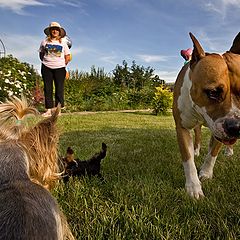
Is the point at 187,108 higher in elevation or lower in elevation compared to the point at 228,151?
higher

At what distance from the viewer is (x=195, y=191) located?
2.91m

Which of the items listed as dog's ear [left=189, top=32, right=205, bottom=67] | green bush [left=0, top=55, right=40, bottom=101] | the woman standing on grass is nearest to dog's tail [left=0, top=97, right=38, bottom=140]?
dog's ear [left=189, top=32, right=205, bottom=67]

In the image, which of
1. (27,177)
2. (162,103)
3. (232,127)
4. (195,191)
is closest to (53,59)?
(195,191)

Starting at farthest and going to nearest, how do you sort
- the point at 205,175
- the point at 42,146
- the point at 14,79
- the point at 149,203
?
the point at 14,79 < the point at 205,175 < the point at 149,203 < the point at 42,146

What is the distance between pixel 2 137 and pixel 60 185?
0.94 meters

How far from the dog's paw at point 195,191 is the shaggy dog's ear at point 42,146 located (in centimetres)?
131

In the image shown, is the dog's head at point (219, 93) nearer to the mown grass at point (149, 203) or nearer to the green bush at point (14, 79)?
the mown grass at point (149, 203)

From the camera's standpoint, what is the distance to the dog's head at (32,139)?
6.53 feet

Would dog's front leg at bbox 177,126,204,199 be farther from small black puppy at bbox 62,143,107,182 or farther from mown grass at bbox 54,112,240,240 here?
small black puppy at bbox 62,143,107,182

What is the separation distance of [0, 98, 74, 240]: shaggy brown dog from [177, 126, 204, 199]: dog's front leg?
1267mm

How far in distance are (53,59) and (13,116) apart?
222 inches

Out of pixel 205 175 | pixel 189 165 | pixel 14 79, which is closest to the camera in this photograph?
pixel 189 165

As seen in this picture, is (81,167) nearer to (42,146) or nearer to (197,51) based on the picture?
(42,146)

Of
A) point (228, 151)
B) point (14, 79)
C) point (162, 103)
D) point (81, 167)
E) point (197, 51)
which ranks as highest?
point (197, 51)
